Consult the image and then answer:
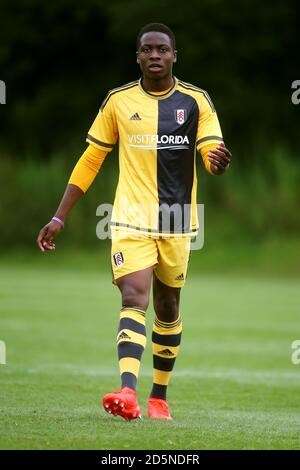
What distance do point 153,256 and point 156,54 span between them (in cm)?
130

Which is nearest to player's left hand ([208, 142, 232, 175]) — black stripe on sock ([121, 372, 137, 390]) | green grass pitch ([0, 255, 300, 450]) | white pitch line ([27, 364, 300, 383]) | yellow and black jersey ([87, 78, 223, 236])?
yellow and black jersey ([87, 78, 223, 236])

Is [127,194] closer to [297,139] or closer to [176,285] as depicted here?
[176,285]

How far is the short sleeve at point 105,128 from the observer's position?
770 cm

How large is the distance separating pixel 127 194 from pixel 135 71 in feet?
106

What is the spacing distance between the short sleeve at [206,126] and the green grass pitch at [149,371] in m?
1.82

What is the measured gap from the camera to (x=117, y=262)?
7.50 m

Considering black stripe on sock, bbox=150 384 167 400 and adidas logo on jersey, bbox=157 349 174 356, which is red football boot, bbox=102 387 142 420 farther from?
adidas logo on jersey, bbox=157 349 174 356

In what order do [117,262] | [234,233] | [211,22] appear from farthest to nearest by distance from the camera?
[211,22] → [234,233] → [117,262]

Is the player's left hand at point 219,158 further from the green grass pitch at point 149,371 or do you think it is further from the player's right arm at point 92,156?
the green grass pitch at point 149,371

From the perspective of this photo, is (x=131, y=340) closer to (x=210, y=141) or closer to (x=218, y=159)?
(x=218, y=159)

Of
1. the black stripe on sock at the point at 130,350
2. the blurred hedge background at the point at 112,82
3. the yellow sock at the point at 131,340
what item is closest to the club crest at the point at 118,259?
the yellow sock at the point at 131,340

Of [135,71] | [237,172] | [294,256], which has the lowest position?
[294,256]

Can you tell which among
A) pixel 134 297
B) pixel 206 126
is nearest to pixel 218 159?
pixel 206 126
